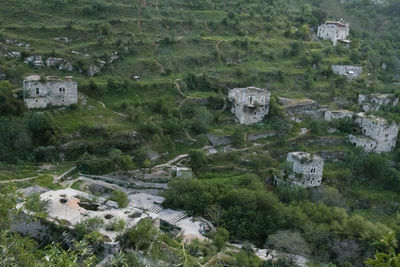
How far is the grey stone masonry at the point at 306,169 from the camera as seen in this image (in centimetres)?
3225

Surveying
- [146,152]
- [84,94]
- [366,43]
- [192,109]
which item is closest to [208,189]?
[146,152]

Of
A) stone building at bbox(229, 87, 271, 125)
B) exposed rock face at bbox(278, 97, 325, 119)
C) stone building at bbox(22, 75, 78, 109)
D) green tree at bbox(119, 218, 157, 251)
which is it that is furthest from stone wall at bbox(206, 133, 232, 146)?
green tree at bbox(119, 218, 157, 251)

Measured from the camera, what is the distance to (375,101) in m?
43.1

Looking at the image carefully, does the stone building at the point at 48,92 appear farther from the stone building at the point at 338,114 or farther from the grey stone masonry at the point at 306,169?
the stone building at the point at 338,114

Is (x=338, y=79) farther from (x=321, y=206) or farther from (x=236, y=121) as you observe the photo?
(x=321, y=206)

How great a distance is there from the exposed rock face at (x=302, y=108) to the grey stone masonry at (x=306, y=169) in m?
8.51

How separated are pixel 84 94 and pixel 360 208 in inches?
992

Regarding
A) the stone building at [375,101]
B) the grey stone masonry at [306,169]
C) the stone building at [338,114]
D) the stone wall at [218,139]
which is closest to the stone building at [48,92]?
the stone wall at [218,139]

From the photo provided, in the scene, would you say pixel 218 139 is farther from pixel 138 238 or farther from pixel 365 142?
pixel 138 238

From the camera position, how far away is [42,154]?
96.3 ft

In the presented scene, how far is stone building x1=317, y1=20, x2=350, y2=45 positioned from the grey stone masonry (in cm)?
3091

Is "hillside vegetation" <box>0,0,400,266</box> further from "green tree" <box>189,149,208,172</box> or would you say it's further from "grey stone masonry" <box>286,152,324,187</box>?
"grey stone masonry" <box>286,152,324,187</box>

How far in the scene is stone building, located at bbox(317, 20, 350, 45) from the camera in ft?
190

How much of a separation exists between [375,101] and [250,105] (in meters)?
15.1
